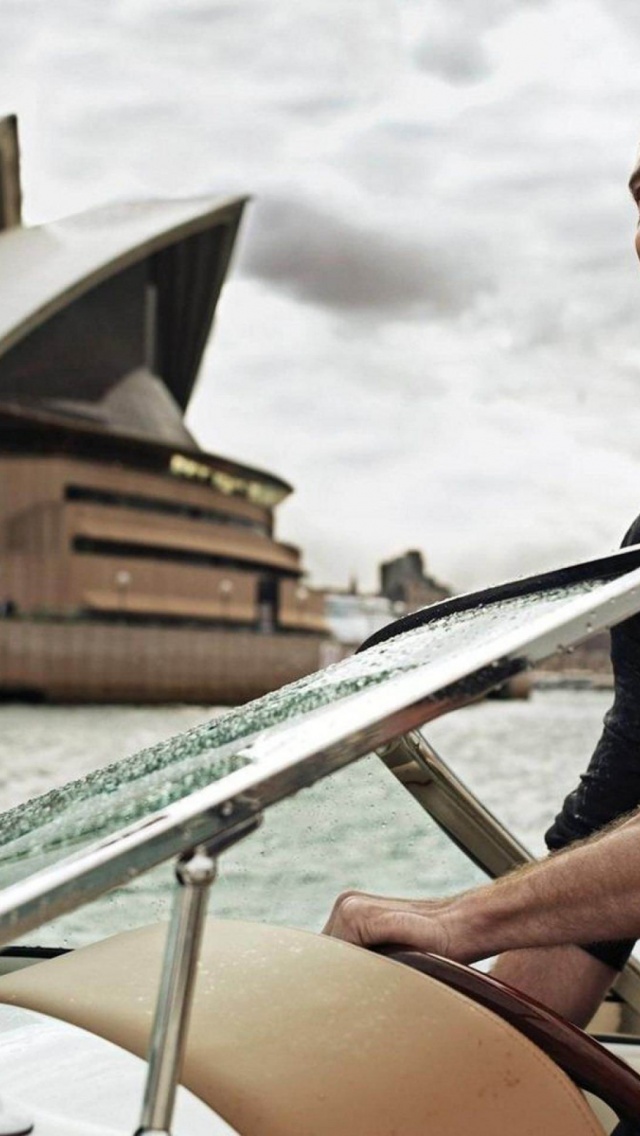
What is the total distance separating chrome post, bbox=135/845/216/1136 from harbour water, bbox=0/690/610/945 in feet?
0.08

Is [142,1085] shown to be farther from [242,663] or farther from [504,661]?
[242,663]

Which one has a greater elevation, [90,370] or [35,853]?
[90,370]

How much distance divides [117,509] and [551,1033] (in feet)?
110

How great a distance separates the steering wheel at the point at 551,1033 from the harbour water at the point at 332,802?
0.51 ft

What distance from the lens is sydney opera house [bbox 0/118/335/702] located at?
3303 centimetres

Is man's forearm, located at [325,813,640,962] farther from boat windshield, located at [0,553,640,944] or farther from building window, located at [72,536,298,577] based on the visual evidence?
building window, located at [72,536,298,577]

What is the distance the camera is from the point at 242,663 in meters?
35.6

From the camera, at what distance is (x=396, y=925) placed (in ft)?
3.24

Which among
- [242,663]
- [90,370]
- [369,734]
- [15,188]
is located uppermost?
[15,188]

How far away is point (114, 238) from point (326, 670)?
35.6 meters

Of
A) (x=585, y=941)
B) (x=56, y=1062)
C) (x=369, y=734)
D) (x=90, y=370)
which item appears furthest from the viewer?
(x=90, y=370)

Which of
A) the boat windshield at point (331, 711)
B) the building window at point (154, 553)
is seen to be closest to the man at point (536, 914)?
the boat windshield at point (331, 711)

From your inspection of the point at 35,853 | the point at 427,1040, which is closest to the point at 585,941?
the point at 427,1040

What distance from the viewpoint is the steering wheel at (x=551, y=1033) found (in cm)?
92
